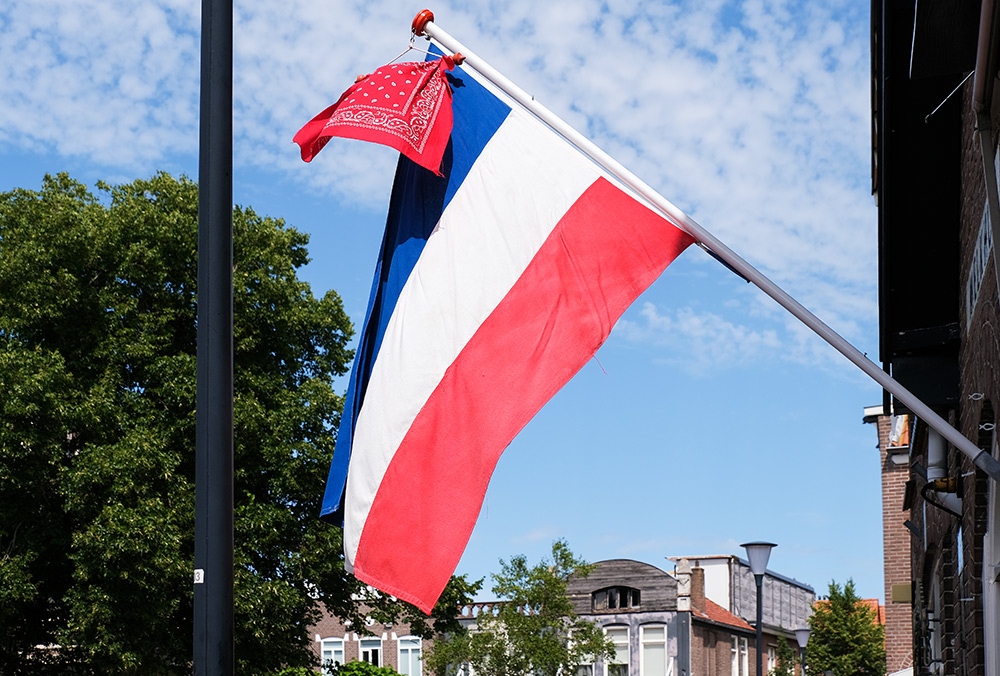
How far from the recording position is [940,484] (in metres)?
8.09

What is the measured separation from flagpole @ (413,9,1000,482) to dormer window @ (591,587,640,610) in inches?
2225

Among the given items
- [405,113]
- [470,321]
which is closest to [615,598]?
[470,321]

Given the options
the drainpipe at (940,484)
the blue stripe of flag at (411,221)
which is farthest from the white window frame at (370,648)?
the blue stripe of flag at (411,221)

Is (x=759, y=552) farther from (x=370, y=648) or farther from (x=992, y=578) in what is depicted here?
(x=370, y=648)

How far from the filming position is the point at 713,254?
5.20 metres

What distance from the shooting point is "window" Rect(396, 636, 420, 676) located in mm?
57812

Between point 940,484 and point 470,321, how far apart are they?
4222 millimetres

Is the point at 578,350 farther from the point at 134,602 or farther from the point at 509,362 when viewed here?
the point at 134,602

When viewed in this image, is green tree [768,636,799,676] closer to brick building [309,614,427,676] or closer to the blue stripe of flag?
brick building [309,614,427,676]

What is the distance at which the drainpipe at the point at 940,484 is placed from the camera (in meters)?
8.09

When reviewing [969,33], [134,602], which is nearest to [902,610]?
[134,602]

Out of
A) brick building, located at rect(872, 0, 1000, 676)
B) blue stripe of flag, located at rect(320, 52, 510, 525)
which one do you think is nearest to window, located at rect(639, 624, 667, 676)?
brick building, located at rect(872, 0, 1000, 676)

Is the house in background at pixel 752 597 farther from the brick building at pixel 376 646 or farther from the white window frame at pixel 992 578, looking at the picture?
the white window frame at pixel 992 578

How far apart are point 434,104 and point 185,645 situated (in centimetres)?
1974
